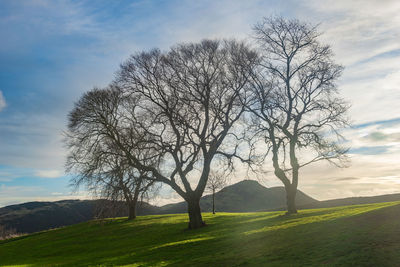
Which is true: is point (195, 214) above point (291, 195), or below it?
below

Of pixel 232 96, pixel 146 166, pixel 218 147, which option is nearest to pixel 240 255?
pixel 146 166

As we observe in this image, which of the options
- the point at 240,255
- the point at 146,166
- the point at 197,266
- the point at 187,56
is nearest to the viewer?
the point at 197,266

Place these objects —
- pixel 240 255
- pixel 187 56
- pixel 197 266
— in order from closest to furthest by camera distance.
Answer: pixel 197 266, pixel 240 255, pixel 187 56

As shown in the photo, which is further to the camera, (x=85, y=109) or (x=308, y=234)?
(x=85, y=109)

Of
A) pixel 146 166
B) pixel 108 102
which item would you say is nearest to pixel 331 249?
pixel 146 166

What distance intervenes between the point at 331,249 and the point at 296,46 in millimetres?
26457

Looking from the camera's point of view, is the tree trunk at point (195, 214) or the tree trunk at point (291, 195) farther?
the tree trunk at point (291, 195)

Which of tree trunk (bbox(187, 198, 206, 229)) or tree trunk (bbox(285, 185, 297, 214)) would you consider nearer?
tree trunk (bbox(187, 198, 206, 229))

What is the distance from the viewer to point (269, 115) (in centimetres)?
3522

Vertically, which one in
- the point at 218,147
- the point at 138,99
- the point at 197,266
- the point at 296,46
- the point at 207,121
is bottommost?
the point at 197,266

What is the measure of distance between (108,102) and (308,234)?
2206 centimetres

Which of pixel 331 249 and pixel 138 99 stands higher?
pixel 138 99

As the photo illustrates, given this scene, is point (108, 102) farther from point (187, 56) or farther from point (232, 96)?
point (232, 96)

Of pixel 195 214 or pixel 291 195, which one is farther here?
pixel 291 195
